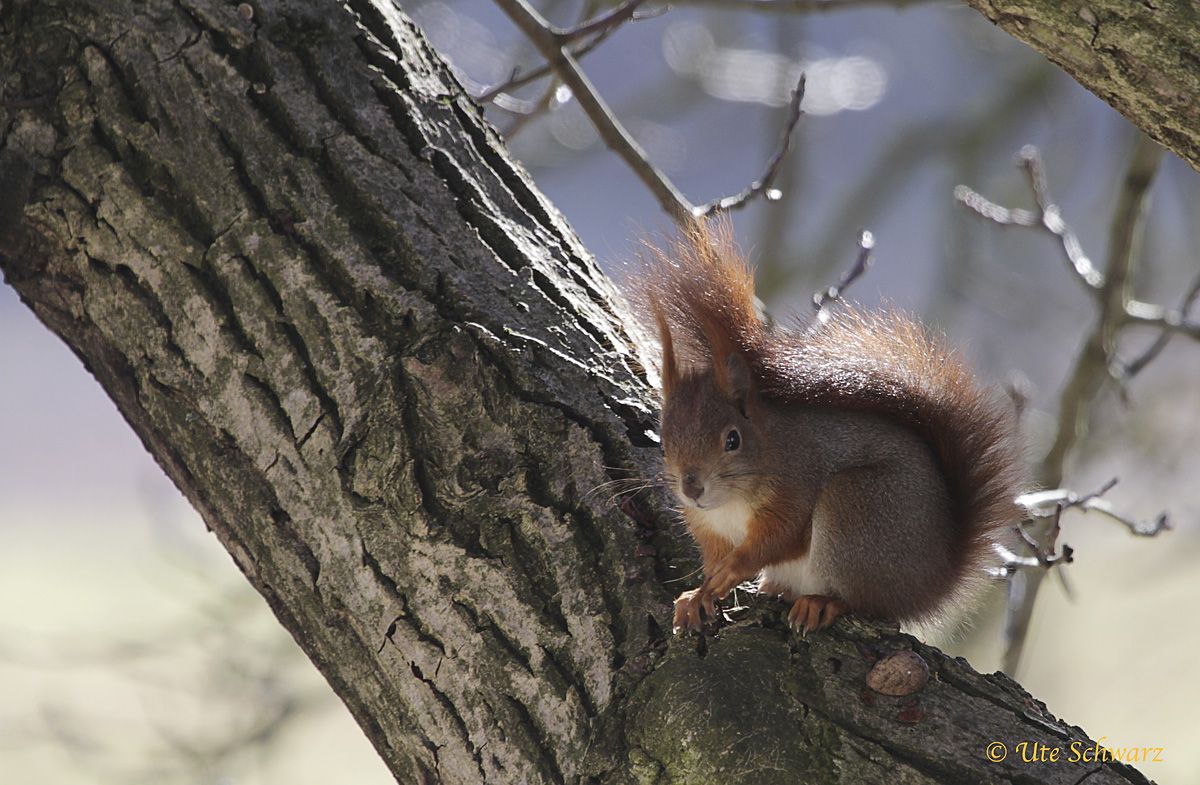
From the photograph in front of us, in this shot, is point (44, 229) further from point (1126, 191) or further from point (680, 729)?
point (1126, 191)

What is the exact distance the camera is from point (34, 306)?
156 centimetres

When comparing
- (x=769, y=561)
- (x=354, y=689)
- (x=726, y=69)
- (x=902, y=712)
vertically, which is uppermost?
(x=726, y=69)

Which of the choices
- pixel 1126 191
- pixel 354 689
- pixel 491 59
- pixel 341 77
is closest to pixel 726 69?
pixel 491 59

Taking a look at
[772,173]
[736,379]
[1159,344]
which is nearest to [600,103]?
[772,173]

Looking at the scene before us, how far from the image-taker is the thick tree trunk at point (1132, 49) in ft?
3.62

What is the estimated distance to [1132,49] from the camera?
1.12m

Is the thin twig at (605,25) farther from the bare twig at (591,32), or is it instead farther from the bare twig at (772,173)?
the bare twig at (772,173)

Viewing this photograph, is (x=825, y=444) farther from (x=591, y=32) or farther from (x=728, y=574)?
(x=591, y=32)

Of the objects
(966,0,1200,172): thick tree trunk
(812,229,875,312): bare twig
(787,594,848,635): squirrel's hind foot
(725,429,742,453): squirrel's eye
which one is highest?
(812,229,875,312): bare twig

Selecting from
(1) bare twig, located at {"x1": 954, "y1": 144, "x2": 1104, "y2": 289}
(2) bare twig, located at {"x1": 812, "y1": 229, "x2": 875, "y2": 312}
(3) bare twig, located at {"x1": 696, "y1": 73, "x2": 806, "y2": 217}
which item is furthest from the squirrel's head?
(1) bare twig, located at {"x1": 954, "y1": 144, "x2": 1104, "y2": 289}

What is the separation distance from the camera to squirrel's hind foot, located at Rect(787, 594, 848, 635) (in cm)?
136

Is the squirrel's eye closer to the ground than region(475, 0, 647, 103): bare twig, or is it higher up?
Answer: closer to the ground

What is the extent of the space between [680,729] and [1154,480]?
12.0 ft

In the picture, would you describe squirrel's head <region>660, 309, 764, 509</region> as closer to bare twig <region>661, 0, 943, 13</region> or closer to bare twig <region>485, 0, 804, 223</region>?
bare twig <region>485, 0, 804, 223</region>
